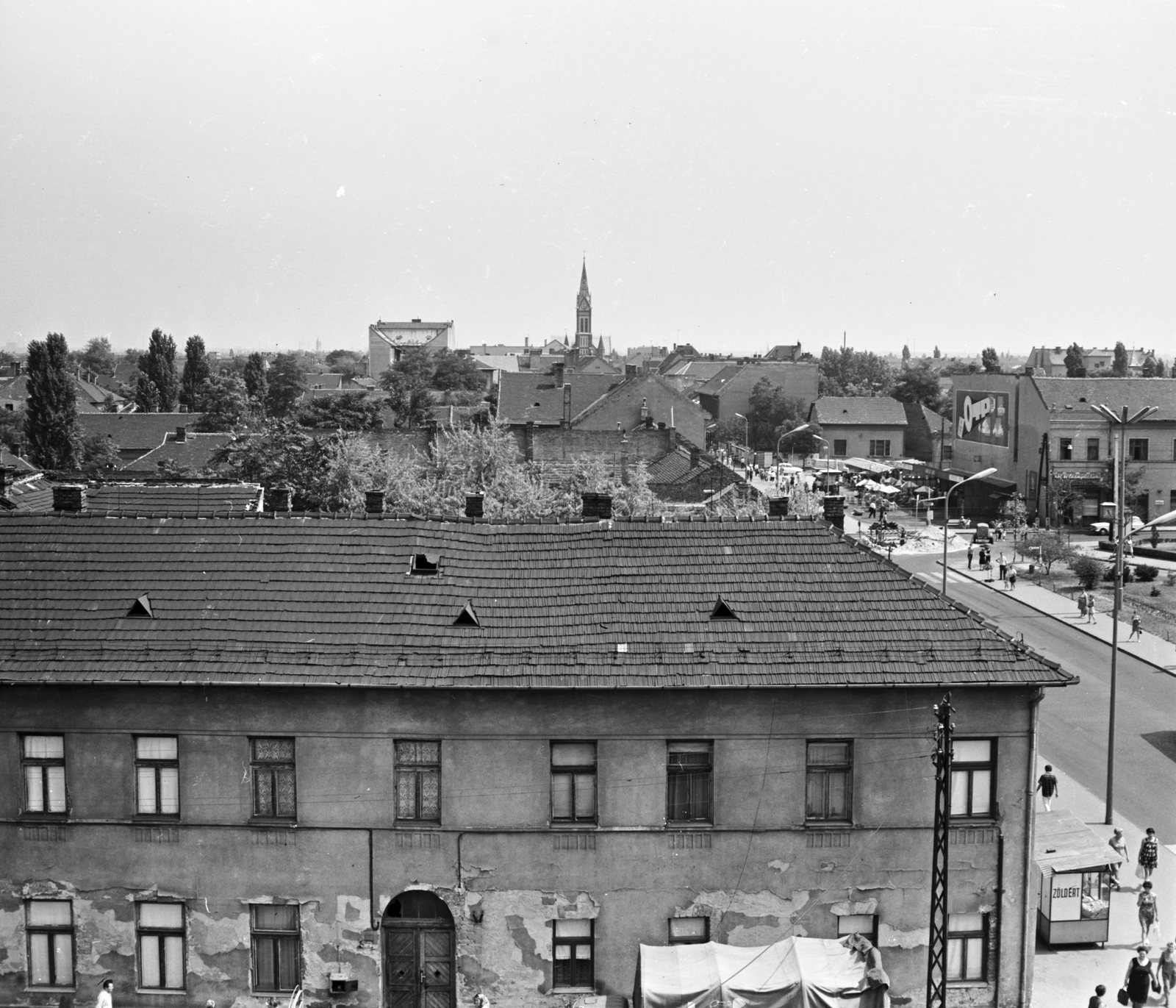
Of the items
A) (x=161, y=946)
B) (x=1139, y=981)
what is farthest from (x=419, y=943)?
(x=1139, y=981)

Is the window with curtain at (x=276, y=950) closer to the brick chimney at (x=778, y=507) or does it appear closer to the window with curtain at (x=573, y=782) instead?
the window with curtain at (x=573, y=782)

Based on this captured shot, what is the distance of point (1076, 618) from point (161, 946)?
142 feet

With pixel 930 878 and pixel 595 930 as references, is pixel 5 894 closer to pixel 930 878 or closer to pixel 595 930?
pixel 595 930

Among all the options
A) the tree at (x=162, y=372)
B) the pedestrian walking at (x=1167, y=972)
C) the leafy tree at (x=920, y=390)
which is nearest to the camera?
the pedestrian walking at (x=1167, y=972)

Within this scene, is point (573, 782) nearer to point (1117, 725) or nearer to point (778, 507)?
point (778, 507)

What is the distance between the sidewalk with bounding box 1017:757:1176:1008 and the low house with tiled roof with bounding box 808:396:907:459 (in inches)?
3615

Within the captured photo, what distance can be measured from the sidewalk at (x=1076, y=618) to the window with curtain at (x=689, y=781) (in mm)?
30042

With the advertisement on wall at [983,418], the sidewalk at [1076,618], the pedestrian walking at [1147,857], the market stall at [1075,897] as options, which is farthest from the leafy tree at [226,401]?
the market stall at [1075,897]

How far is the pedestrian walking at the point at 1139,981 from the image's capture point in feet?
66.9

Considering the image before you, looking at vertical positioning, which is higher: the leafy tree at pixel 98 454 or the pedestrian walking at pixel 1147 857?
the leafy tree at pixel 98 454

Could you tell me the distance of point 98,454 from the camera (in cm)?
9150

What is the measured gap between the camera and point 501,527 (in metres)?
23.2

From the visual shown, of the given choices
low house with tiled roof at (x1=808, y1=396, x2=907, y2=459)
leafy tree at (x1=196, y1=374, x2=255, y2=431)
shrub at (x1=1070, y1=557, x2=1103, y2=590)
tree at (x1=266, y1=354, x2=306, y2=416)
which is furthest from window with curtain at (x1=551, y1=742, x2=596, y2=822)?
tree at (x1=266, y1=354, x2=306, y2=416)

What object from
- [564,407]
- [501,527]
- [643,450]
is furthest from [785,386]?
[501,527]
